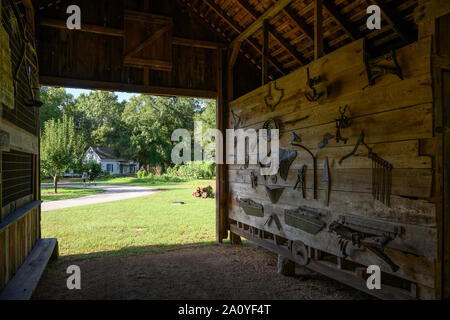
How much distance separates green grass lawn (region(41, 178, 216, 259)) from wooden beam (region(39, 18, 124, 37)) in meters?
4.90

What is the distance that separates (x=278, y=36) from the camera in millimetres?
6133

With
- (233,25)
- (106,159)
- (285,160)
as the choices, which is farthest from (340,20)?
(106,159)

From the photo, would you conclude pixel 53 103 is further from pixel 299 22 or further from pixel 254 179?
pixel 299 22

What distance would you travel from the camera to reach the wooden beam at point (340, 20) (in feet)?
15.8

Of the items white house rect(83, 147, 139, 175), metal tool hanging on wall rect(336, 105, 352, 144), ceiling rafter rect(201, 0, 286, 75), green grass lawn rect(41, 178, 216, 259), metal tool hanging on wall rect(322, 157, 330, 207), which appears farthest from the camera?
white house rect(83, 147, 139, 175)

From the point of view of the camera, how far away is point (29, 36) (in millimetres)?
5148

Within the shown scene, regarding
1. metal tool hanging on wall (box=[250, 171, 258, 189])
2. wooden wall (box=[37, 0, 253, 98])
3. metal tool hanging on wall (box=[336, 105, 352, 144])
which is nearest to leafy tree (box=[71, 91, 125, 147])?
wooden wall (box=[37, 0, 253, 98])

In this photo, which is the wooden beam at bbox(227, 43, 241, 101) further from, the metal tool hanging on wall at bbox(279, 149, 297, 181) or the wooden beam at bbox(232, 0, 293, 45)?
the metal tool hanging on wall at bbox(279, 149, 297, 181)

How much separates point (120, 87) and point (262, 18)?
3.44 m

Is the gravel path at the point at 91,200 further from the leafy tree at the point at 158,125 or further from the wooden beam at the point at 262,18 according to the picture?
the leafy tree at the point at 158,125

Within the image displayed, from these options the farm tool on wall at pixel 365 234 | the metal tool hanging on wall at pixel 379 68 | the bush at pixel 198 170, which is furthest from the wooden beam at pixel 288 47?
the bush at pixel 198 170

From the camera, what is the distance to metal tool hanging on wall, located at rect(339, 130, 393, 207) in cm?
315

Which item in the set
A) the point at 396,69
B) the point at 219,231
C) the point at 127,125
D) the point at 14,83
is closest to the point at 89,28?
the point at 14,83
